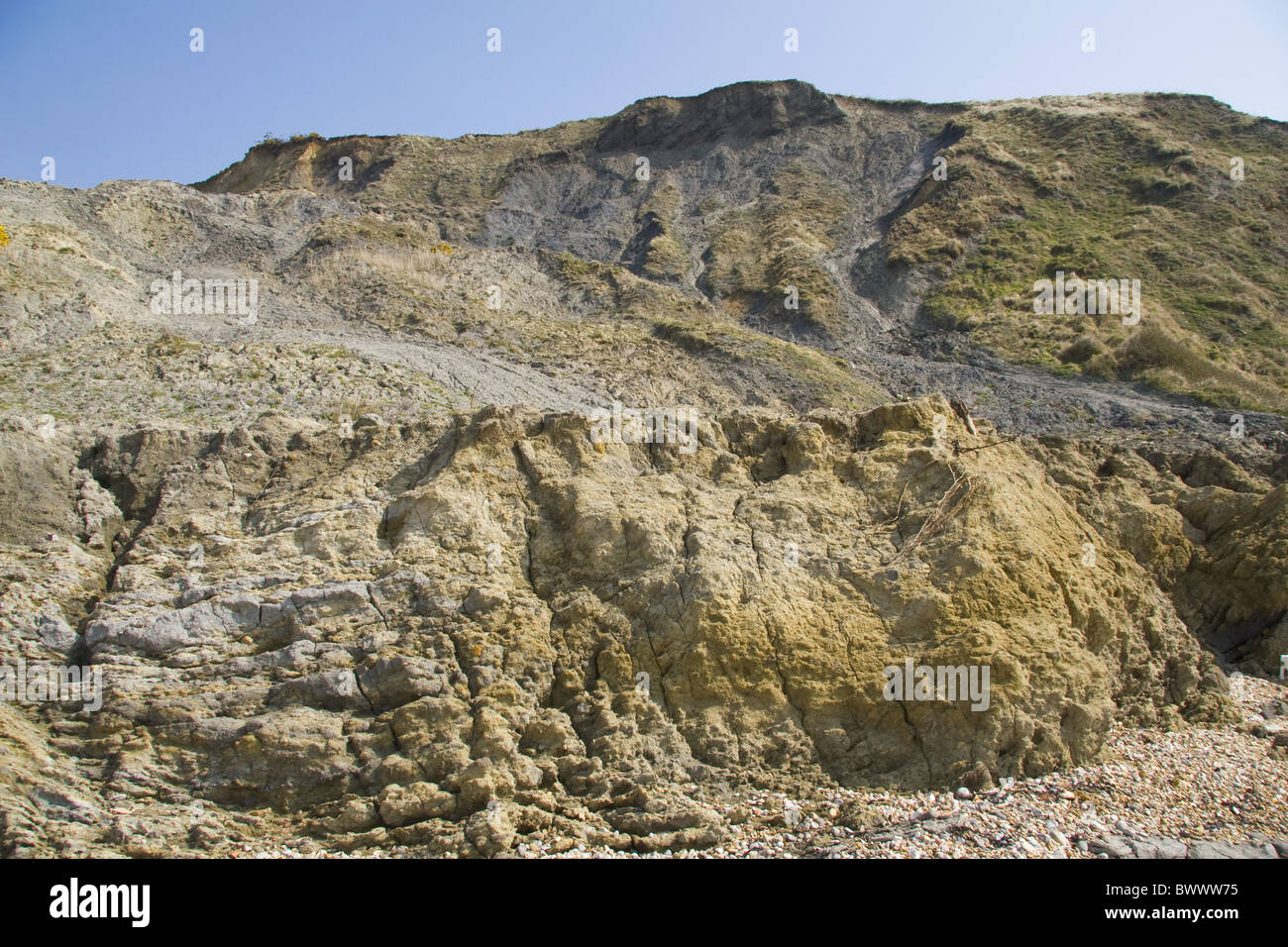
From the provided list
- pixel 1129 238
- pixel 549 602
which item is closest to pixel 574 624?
pixel 549 602

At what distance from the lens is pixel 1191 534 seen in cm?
1445

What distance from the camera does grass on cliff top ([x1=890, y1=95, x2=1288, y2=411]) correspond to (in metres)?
Answer: 32.4

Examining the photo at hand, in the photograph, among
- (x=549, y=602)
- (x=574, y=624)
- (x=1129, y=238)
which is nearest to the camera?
(x=574, y=624)

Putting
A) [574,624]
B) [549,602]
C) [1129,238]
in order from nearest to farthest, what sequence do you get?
[574,624] → [549,602] → [1129,238]

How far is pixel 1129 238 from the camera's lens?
39719 mm

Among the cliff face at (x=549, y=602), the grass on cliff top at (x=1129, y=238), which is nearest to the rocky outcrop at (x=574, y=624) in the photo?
the cliff face at (x=549, y=602)

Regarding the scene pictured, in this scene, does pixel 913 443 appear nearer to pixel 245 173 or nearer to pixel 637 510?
pixel 637 510

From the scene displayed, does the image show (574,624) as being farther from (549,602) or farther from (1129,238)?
(1129,238)

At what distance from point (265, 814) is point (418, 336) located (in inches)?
897

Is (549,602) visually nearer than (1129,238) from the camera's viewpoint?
Yes

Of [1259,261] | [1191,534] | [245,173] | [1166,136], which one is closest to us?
[1191,534]

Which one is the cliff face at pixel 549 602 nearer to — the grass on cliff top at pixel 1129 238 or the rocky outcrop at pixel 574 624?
the rocky outcrop at pixel 574 624

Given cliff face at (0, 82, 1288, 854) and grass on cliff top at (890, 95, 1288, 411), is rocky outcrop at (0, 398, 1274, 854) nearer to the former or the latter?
cliff face at (0, 82, 1288, 854)

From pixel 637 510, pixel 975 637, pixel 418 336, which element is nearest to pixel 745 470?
pixel 637 510
